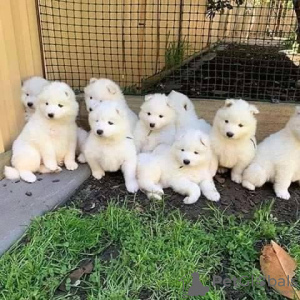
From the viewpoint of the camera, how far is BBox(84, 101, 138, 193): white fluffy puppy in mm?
3539

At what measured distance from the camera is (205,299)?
2.35m

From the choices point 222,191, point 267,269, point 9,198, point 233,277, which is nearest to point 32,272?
point 9,198

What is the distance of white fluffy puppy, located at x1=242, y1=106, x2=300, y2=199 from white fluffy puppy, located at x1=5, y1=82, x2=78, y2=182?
1953 millimetres

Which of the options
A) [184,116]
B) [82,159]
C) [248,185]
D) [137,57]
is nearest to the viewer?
[248,185]

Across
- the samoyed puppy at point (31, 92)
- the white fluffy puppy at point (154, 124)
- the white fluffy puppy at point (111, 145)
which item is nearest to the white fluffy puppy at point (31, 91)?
the samoyed puppy at point (31, 92)

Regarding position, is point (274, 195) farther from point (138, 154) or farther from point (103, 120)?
point (103, 120)

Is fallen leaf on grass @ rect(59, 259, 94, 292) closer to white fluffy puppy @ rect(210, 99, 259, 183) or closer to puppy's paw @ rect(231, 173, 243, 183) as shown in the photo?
white fluffy puppy @ rect(210, 99, 259, 183)

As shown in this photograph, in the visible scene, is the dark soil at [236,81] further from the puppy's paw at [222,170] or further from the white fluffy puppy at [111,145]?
the white fluffy puppy at [111,145]

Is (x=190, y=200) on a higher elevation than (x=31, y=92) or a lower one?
lower

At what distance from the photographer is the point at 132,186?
362cm

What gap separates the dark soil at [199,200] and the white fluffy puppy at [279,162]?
0.37 feet

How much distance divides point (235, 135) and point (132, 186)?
3.71 ft

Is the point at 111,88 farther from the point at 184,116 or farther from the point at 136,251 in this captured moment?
the point at 136,251

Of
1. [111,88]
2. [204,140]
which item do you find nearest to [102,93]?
[111,88]
